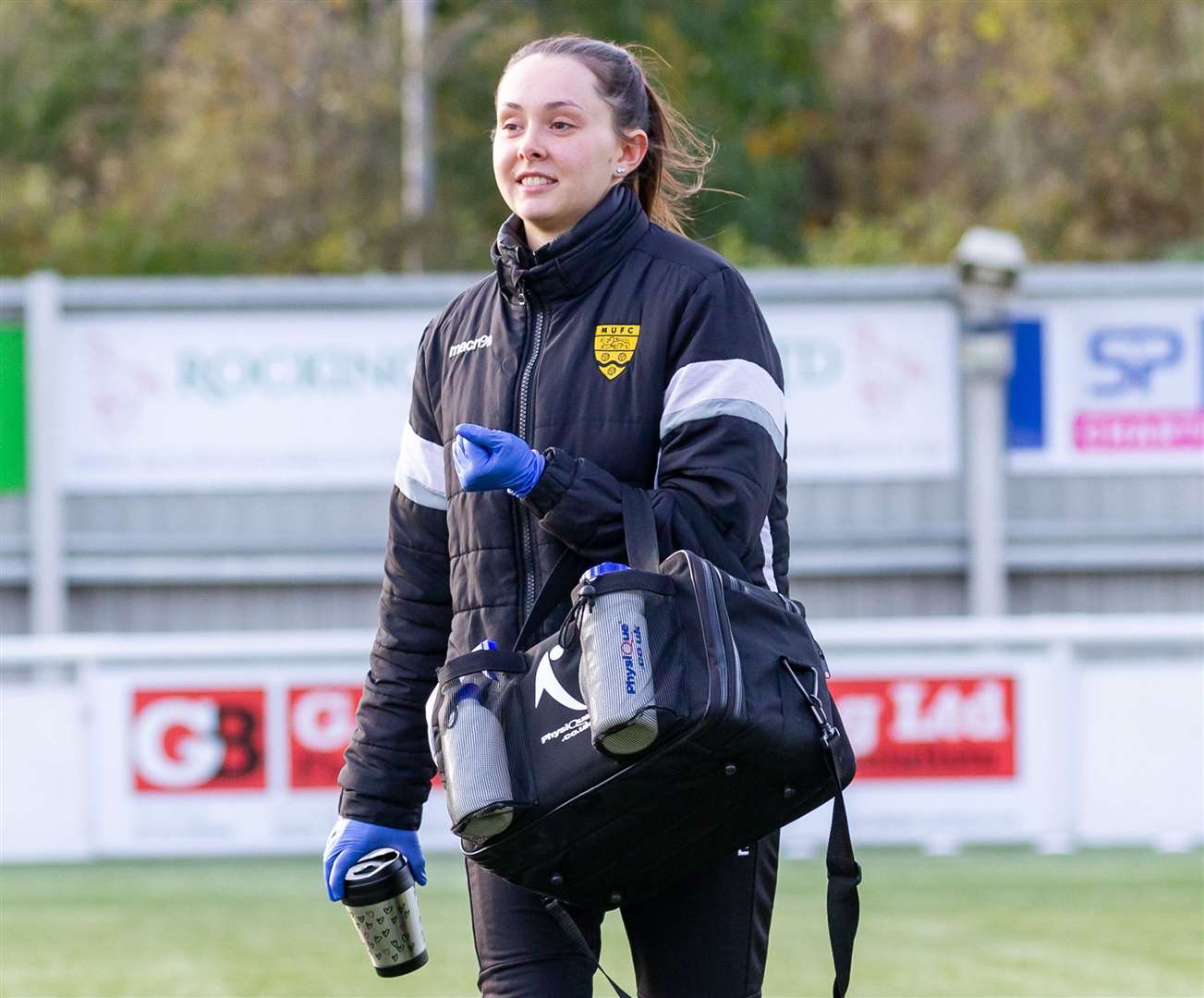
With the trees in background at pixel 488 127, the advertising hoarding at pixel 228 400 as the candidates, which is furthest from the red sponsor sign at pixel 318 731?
the trees in background at pixel 488 127

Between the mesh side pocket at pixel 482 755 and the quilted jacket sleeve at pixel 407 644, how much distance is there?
30cm

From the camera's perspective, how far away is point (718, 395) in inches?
108

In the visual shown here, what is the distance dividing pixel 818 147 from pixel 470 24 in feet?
26.0

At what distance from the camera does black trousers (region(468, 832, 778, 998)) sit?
2861 millimetres

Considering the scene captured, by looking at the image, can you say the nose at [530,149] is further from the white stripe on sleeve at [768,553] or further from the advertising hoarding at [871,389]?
the advertising hoarding at [871,389]

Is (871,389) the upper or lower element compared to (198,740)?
upper

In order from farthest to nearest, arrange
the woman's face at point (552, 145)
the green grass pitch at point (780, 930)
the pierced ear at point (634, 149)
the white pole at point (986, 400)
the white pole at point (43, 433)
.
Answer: the white pole at point (43, 433) < the white pole at point (986, 400) < the green grass pitch at point (780, 930) < the pierced ear at point (634, 149) < the woman's face at point (552, 145)

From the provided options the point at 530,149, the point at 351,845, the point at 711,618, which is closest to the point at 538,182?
the point at 530,149

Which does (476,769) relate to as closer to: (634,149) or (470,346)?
(470,346)

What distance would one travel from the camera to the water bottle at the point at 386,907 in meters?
3.05

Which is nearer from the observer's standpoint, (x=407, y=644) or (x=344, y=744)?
(x=407, y=644)

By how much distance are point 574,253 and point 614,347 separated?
14 centimetres

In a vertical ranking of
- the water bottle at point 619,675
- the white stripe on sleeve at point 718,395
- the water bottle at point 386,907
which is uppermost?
the white stripe on sleeve at point 718,395

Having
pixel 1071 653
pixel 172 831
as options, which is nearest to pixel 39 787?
pixel 172 831
